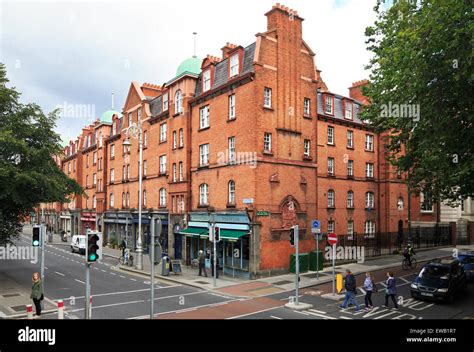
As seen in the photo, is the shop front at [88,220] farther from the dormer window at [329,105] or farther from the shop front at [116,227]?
the dormer window at [329,105]

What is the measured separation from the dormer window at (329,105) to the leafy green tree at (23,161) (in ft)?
70.7

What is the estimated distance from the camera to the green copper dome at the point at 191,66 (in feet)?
111

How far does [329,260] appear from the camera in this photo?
29.2 meters

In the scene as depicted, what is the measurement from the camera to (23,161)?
76.6ft

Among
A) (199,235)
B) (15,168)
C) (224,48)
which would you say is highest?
(224,48)

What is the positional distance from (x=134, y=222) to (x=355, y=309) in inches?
1241

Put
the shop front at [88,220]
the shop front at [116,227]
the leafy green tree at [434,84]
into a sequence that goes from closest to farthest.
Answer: the leafy green tree at [434,84], the shop front at [116,227], the shop front at [88,220]

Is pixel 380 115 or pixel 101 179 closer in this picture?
pixel 380 115

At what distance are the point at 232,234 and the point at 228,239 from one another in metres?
0.59

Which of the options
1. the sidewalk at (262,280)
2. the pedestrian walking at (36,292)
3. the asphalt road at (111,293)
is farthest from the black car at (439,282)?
the pedestrian walking at (36,292)

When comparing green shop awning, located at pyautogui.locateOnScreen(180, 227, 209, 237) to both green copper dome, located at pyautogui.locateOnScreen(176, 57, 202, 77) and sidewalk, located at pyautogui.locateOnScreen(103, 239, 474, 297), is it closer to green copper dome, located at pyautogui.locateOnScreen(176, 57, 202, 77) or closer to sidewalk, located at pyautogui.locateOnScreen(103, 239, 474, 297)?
sidewalk, located at pyautogui.locateOnScreen(103, 239, 474, 297)

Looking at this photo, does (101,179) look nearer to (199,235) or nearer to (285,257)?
(199,235)

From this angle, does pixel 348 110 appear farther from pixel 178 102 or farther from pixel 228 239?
pixel 228 239
